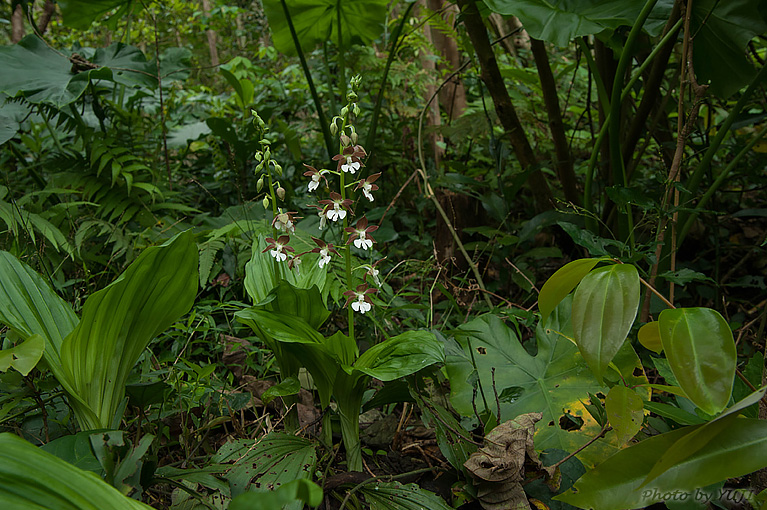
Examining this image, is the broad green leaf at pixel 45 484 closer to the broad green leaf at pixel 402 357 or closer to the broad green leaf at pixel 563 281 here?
the broad green leaf at pixel 402 357

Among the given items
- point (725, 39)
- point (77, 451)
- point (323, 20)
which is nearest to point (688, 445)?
point (77, 451)

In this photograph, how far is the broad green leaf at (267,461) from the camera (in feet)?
2.92

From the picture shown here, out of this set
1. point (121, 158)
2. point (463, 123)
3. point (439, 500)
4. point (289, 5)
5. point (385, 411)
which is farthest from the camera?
point (289, 5)

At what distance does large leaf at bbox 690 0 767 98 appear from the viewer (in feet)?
4.59

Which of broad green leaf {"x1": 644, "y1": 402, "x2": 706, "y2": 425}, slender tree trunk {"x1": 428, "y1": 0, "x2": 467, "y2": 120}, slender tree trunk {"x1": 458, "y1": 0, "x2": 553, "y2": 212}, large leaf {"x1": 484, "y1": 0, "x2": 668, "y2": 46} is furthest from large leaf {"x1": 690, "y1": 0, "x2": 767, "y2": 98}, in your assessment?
slender tree trunk {"x1": 428, "y1": 0, "x2": 467, "y2": 120}

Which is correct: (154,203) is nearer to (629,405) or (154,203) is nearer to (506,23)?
(629,405)

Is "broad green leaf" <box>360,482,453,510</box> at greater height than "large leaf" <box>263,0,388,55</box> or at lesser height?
lesser

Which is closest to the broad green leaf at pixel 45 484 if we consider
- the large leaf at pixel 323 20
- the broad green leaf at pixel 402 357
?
the broad green leaf at pixel 402 357

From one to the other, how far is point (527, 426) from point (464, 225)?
134 centimetres

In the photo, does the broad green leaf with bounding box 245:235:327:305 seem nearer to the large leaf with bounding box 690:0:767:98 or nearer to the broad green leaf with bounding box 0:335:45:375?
the broad green leaf with bounding box 0:335:45:375

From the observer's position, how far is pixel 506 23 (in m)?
3.41

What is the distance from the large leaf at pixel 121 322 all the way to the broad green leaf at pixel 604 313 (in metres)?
0.75

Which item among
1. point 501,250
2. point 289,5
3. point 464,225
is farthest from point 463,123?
point 289,5

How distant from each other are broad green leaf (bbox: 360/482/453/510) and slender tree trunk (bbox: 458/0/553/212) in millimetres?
1320
